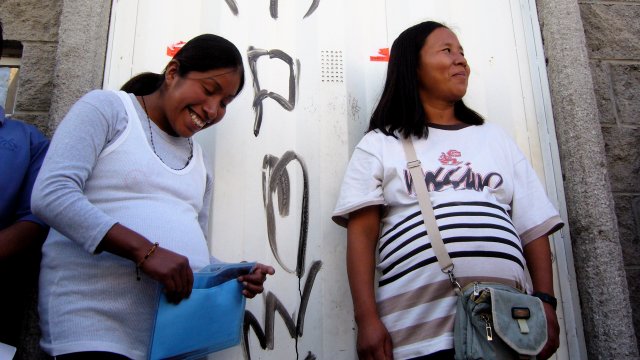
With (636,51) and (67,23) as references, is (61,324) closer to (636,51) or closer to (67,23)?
(67,23)

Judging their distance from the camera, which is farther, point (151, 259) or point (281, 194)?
point (281, 194)

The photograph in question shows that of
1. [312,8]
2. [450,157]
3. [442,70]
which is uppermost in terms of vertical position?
[312,8]

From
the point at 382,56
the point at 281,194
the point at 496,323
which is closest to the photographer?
the point at 496,323

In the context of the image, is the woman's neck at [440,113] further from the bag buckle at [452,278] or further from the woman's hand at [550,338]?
the woman's hand at [550,338]

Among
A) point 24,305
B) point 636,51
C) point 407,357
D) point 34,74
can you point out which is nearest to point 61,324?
point 24,305

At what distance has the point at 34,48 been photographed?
2.57m

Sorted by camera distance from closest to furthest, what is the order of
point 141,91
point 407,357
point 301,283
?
point 407,357, point 141,91, point 301,283

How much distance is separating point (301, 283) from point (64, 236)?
3.55ft

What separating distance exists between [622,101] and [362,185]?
5.29ft

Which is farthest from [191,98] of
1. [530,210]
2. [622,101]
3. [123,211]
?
[622,101]

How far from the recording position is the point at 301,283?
2.33 meters

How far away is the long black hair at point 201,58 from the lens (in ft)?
6.13

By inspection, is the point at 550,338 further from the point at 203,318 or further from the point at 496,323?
the point at 203,318

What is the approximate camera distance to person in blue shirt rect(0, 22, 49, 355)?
5.76ft
